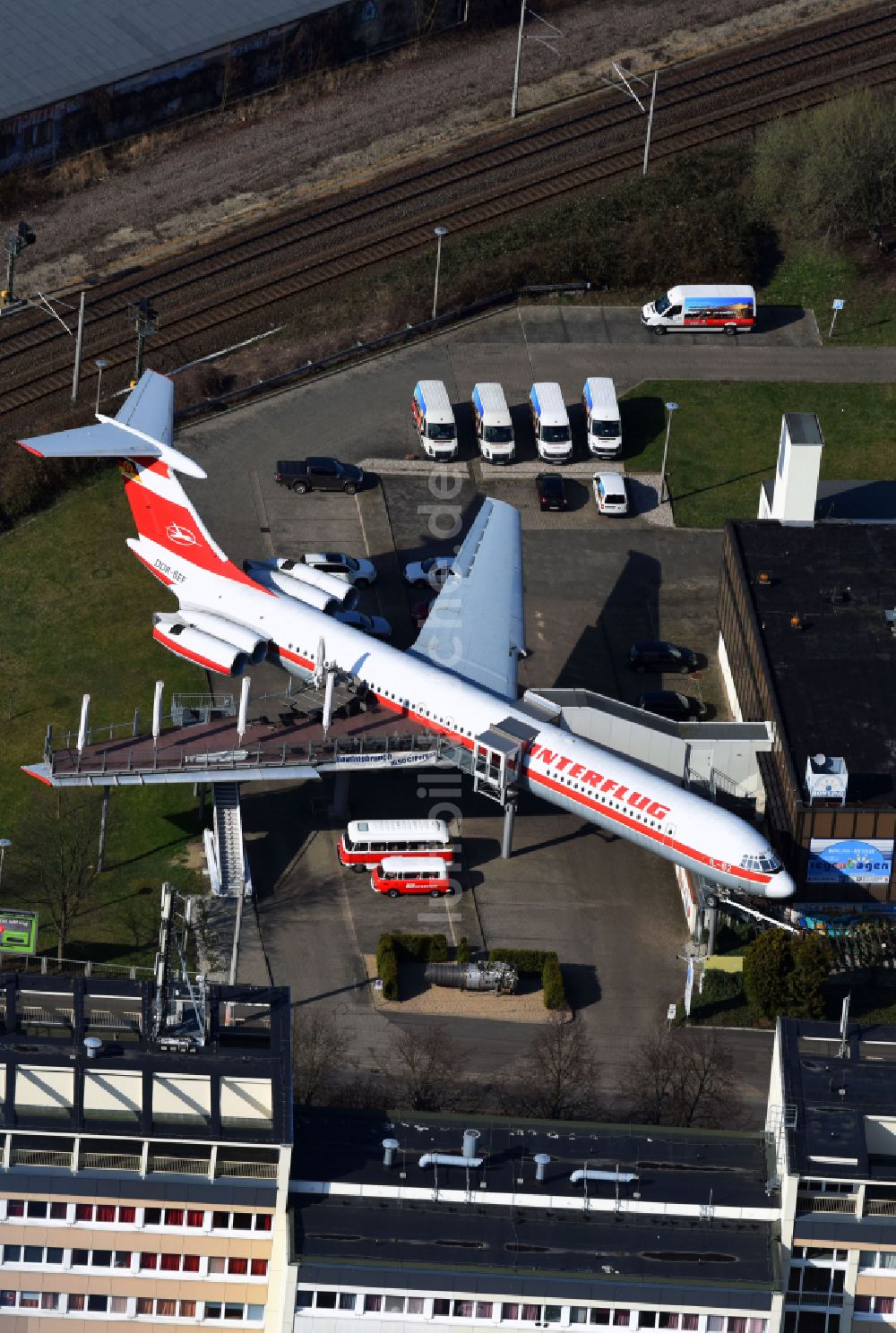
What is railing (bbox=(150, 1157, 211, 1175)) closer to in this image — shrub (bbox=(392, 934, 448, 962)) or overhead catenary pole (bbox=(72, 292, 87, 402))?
shrub (bbox=(392, 934, 448, 962))

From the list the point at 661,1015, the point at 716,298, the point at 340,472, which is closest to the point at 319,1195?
the point at 661,1015

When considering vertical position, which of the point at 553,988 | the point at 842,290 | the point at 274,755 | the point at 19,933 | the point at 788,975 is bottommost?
the point at 553,988

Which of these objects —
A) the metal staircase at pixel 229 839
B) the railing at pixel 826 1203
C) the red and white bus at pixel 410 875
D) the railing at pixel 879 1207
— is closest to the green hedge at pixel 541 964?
the red and white bus at pixel 410 875

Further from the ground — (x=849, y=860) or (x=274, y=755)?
(x=274, y=755)

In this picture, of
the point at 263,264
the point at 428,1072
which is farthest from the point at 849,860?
the point at 263,264

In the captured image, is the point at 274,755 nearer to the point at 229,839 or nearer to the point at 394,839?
the point at 229,839

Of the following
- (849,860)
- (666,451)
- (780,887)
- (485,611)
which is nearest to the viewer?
(780,887)

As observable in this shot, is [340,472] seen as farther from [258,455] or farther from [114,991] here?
[114,991]
